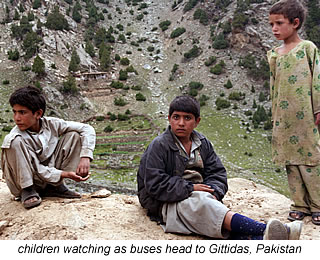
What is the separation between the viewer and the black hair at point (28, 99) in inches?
131

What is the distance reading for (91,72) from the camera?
27.8m

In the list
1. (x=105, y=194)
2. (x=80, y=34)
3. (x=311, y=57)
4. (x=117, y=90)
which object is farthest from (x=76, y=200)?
(x=80, y=34)

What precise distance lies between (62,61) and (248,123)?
17217 millimetres

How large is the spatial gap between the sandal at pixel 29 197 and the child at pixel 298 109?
9.47 feet

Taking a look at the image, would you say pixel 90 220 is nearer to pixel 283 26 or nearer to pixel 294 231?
pixel 294 231

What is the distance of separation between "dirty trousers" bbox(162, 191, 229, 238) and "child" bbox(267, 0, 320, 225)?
129 centimetres

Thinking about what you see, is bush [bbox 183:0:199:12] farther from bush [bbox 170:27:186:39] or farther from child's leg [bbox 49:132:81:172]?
child's leg [bbox 49:132:81:172]

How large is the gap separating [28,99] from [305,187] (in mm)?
3369

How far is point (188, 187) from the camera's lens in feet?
9.31

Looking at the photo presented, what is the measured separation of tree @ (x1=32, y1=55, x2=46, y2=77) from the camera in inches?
900

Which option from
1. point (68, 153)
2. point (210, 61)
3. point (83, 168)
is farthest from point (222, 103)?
point (83, 168)

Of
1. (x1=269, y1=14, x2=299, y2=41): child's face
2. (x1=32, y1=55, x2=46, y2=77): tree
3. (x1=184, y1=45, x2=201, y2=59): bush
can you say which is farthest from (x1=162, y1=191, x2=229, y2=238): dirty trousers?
(x1=184, y1=45, x2=201, y2=59): bush

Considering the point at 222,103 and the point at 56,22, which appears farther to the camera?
the point at 56,22

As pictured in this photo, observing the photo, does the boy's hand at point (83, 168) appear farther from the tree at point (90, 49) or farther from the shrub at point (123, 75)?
the tree at point (90, 49)
